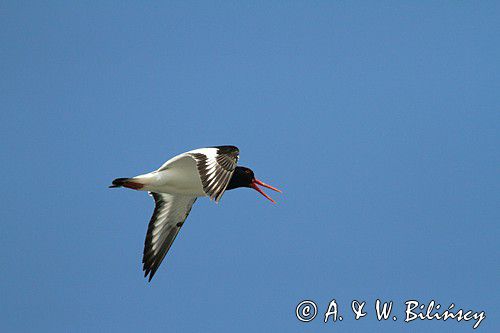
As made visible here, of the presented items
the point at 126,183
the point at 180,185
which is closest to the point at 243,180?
the point at 180,185

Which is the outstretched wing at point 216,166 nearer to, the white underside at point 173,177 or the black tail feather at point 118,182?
the white underside at point 173,177

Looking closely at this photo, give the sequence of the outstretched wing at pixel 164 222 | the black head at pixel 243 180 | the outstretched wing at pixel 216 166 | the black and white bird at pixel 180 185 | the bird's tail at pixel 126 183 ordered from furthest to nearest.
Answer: the outstretched wing at pixel 164 222 → the black head at pixel 243 180 → the bird's tail at pixel 126 183 → the black and white bird at pixel 180 185 → the outstretched wing at pixel 216 166

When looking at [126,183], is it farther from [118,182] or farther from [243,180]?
[243,180]

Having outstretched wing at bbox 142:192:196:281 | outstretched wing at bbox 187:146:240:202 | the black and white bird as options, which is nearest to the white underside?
the black and white bird

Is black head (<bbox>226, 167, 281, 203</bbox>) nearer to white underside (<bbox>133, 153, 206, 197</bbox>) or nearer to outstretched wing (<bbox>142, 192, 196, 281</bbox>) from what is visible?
outstretched wing (<bbox>142, 192, 196, 281</bbox>)

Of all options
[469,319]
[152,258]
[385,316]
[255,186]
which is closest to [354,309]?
[385,316]

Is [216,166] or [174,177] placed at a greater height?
[174,177]

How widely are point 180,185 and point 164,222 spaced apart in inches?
60.9

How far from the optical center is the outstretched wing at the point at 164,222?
12508 millimetres

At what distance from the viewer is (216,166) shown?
9875 mm

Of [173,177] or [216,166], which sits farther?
[173,177]

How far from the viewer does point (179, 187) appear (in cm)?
1134

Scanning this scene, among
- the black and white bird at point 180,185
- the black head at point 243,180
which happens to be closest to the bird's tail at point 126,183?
the black and white bird at point 180,185

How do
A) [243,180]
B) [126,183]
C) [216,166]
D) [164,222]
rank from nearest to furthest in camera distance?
[216,166] → [126,183] → [243,180] → [164,222]
